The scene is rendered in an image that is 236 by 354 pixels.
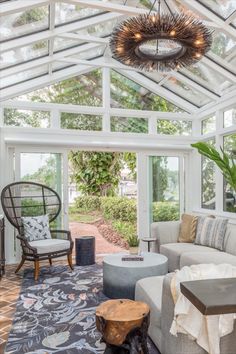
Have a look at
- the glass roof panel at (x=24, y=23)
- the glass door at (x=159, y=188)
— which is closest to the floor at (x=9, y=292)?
the glass door at (x=159, y=188)

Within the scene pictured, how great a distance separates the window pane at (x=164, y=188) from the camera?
647 centimetres

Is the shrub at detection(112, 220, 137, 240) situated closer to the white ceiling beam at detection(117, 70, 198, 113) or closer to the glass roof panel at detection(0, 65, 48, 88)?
the white ceiling beam at detection(117, 70, 198, 113)

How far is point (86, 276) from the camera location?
4.75 meters

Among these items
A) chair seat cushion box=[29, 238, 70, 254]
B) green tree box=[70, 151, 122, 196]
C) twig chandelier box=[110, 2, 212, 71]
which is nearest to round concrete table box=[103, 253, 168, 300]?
chair seat cushion box=[29, 238, 70, 254]

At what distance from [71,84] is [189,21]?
3658mm

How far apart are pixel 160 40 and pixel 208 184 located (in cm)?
385

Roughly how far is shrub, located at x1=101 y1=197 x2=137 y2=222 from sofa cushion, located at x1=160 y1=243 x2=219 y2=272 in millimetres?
4016

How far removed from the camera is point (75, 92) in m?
6.04

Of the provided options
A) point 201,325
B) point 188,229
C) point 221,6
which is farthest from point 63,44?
point 201,325

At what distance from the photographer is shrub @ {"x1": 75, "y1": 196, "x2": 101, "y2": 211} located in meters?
10.4

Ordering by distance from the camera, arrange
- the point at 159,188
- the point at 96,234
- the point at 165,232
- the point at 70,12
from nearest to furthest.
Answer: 1. the point at 70,12
2. the point at 165,232
3. the point at 159,188
4. the point at 96,234

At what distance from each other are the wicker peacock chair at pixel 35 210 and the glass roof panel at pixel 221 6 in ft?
12.7

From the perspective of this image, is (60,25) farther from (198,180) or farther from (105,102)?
(198,180)

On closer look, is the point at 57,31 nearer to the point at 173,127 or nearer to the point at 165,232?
the point at 173,127
